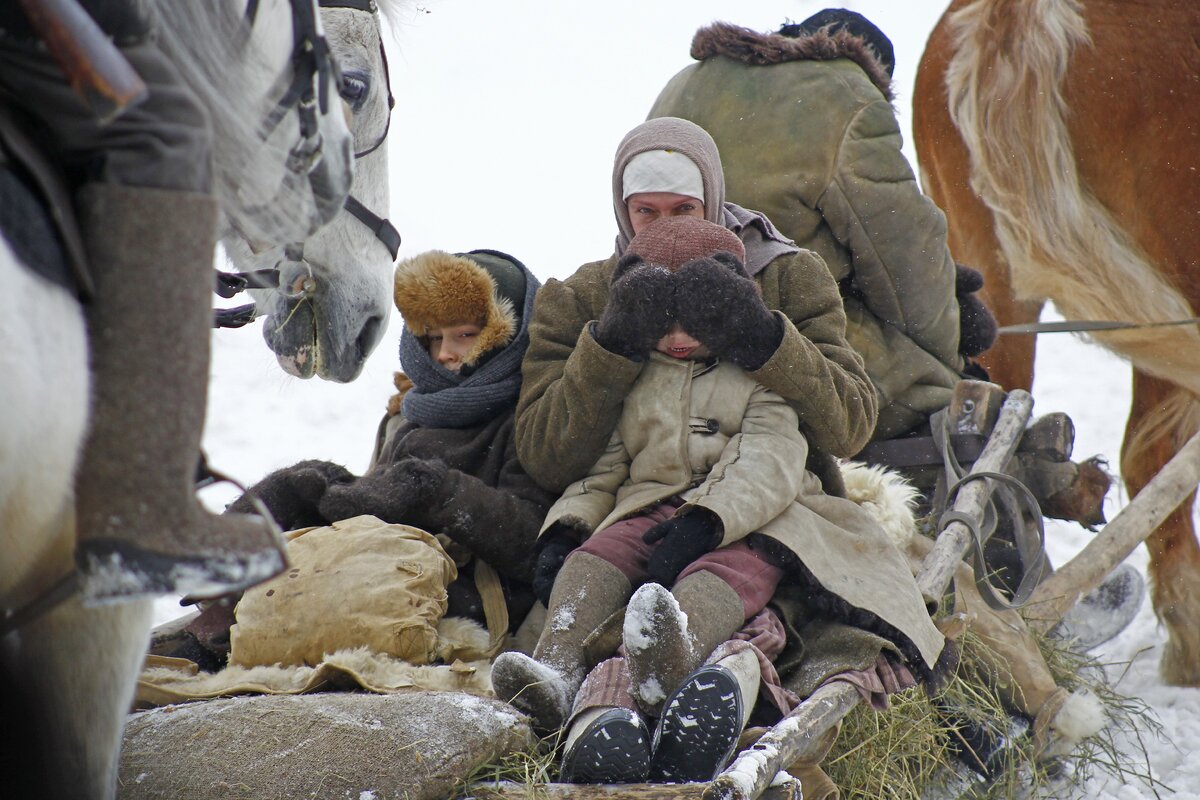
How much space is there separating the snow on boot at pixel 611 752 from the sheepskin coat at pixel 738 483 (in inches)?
18.2

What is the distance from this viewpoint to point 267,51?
4.32 feet

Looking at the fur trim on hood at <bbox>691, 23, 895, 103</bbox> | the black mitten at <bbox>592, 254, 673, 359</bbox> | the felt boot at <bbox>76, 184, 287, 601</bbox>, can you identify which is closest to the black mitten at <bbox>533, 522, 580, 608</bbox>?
the black mitten at <bbox>592, 254, 673, 359</bbox>

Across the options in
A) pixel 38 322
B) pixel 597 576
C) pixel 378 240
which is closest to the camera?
pixel 38 322

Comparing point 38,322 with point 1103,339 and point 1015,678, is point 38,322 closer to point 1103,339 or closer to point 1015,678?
point 1015,678

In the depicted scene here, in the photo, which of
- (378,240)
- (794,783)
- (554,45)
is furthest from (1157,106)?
(554,45)

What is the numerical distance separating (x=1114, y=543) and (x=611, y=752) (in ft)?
6.70

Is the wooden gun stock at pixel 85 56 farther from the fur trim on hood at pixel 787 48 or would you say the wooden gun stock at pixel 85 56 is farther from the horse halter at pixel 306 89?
the fur trim on hood at pixel 787 48

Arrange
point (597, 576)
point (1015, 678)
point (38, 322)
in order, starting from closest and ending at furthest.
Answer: point (38, 322) → point (597, 576) → point (1015, 678)

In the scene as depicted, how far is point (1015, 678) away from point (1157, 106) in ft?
6.76

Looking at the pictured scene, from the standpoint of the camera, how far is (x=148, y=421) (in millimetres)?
963

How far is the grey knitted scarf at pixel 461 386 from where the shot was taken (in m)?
2.32

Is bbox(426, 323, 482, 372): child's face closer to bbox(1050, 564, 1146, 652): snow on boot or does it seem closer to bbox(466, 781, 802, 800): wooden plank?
bbox(466, 781, 802, 800): wooden plank

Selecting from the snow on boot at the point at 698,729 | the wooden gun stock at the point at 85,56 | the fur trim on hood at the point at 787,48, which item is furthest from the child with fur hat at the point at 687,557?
the fur trim on hood at the point at 787,48

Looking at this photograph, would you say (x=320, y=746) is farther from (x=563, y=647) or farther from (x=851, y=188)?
(x=851, y=188)
